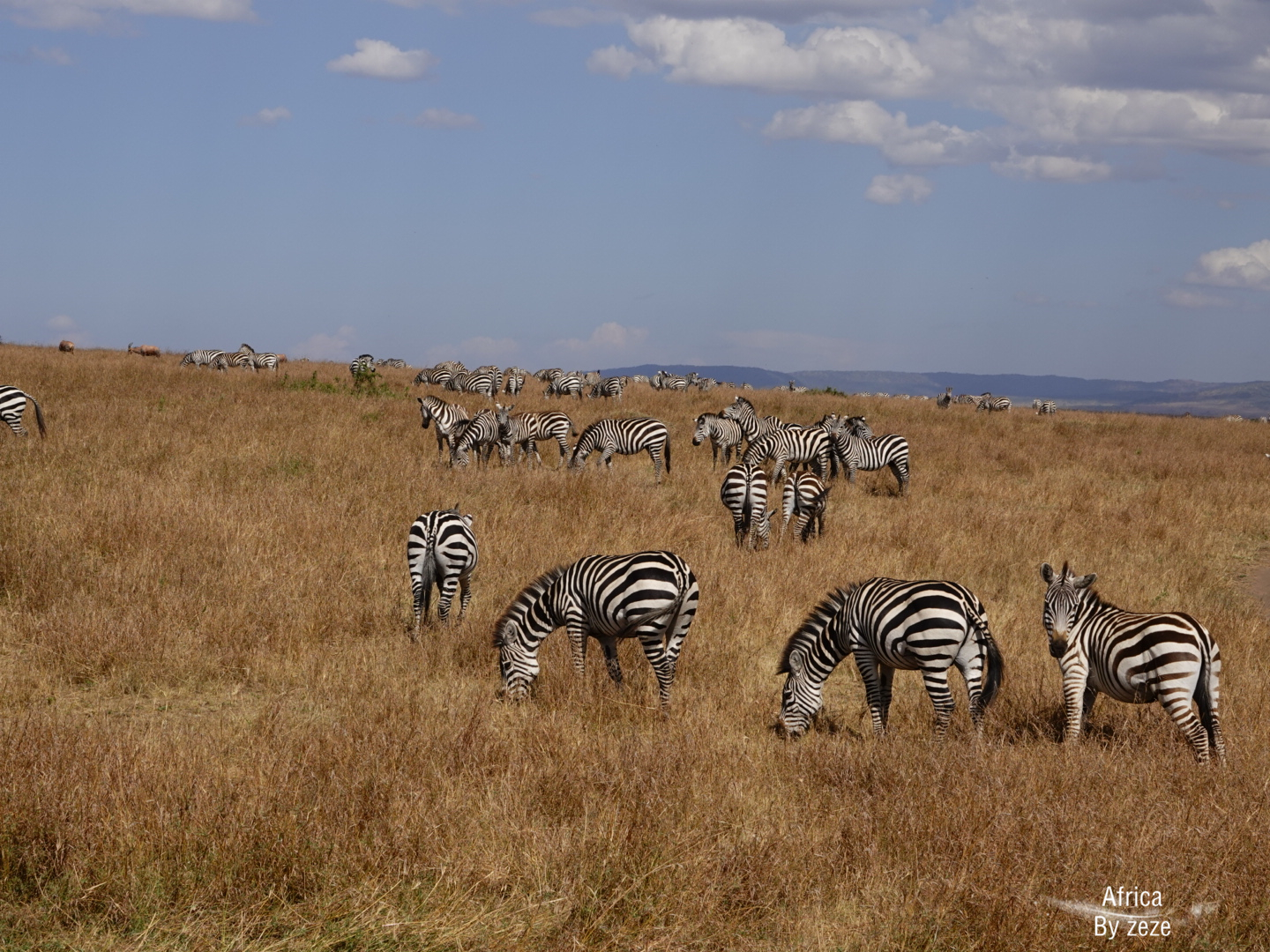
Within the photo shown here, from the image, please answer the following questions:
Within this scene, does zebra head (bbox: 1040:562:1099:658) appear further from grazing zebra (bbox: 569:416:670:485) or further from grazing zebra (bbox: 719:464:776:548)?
grazing zebra (bbox: 569:416:670:485)

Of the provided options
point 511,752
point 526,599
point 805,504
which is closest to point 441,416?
point 805,504

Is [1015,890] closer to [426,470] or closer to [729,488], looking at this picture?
[729,488]

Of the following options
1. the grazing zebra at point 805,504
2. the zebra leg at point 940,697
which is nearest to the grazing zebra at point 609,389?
the grazing zebra at point 805,504

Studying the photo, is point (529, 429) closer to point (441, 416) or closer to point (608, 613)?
point (441, 416)

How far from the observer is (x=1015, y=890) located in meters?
4.73

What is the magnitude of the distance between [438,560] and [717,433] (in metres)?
14.3

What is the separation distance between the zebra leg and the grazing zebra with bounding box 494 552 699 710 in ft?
6.51

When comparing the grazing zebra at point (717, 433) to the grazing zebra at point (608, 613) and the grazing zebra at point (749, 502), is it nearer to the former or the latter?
the grazing zebra at point (749, 502)

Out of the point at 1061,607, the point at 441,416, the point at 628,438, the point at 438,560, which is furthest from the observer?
the point at 441,416

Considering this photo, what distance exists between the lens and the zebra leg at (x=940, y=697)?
24.7 feet

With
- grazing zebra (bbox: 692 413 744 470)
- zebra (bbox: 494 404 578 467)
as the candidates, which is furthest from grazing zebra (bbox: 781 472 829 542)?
zebra (bbox: 494 404 578 467)

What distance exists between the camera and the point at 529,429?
22.6 m

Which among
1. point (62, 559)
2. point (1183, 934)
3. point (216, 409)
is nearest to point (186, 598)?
point (62, 559)

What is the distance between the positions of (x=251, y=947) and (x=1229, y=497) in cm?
2333
